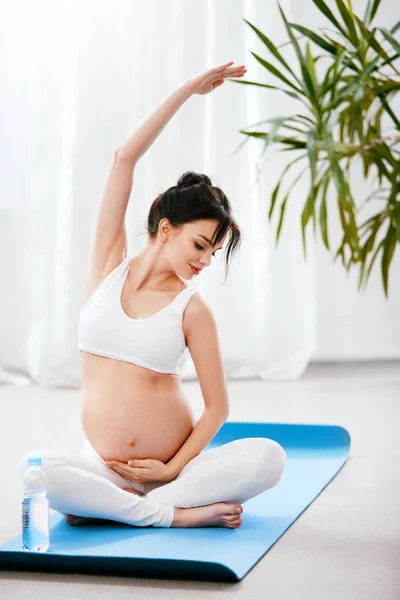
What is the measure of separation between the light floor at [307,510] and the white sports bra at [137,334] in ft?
1.42

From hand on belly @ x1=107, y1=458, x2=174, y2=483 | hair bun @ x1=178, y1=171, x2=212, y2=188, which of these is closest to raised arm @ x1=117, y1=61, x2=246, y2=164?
hair bun @ x1=178, y1=171, x2=212, y2=188

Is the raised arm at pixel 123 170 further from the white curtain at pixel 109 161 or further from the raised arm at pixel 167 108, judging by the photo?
the white curtain at pixel 109 161

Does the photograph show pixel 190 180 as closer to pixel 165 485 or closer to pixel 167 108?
pixel 167 108

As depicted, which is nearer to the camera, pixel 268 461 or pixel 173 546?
pixel 173 546

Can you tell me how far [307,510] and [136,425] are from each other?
451 millimetres

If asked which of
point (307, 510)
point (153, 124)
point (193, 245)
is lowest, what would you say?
point (307, 510)

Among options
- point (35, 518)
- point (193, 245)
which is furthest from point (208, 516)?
point (193, 245)

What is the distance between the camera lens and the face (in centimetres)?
200

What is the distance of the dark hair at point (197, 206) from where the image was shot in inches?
78.7

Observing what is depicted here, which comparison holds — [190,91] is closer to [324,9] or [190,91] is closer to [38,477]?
[324,9]

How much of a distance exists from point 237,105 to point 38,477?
120 inches

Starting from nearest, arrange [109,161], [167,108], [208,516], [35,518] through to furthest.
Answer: [35,518] → [208,516] → [167,108] → [109,161]

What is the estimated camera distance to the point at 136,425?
77.2 inches

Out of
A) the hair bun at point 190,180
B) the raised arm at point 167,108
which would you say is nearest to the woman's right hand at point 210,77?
the raised arm at point 167,108
